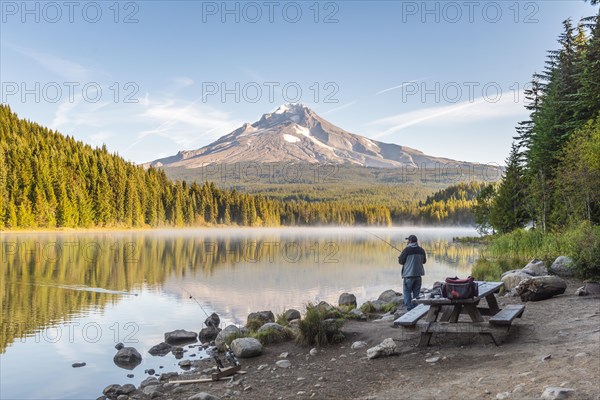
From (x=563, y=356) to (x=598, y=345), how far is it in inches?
31.4

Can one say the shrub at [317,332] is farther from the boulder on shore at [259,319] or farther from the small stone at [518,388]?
the small stone at [518,388]

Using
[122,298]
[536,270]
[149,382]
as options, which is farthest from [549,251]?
[122,298]

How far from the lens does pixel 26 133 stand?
430 feet

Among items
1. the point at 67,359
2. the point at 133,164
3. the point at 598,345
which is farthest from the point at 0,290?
the point at 133,164

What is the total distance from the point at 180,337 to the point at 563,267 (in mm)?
13902

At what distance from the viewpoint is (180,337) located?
15555mm

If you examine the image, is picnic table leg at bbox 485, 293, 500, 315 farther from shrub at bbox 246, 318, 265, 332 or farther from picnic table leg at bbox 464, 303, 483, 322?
shrub at bbox 246, 318, 265, 332

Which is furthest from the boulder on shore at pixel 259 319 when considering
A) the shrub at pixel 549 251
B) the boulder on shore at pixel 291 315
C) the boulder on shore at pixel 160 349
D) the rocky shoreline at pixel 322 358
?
the shrub at pixel 549 251

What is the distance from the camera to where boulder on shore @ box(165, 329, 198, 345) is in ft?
50.5

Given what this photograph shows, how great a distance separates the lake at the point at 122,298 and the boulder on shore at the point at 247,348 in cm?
178

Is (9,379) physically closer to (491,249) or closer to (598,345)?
(598,345)

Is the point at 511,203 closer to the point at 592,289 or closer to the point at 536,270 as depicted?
the point at 536,270

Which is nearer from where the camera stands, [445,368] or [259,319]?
[445,368]

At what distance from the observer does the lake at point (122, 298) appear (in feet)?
42.0
